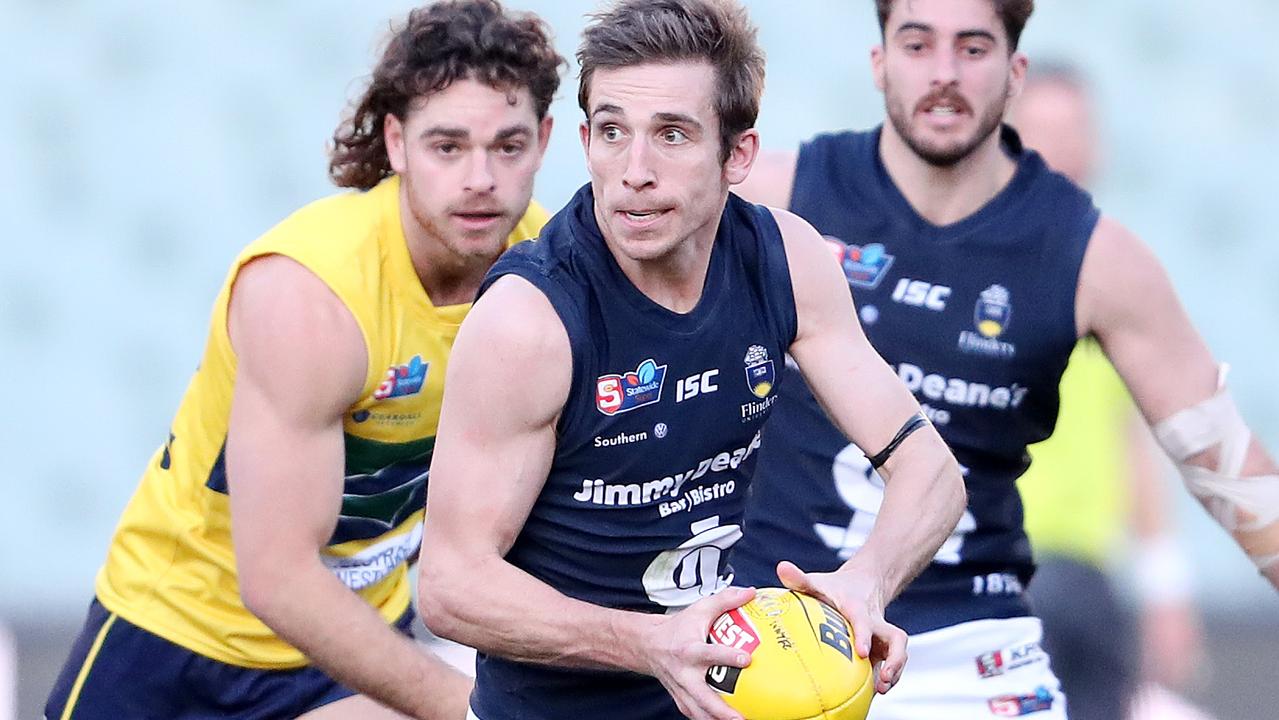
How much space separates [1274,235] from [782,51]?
7.83 ft

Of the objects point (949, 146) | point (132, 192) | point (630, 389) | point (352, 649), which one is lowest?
point (352, 649)

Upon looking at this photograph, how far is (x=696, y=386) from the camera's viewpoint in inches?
132

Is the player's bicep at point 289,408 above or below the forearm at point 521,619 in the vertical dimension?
above

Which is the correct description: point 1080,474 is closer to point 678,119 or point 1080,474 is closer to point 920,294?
point 920,294

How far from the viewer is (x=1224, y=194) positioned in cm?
854

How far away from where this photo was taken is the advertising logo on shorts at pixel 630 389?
3254 millimetres

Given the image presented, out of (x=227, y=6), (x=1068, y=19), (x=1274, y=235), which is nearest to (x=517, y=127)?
(x=227, y=6)

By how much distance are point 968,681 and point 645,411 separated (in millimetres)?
1526

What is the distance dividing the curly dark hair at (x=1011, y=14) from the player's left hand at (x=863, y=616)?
5.98 feet

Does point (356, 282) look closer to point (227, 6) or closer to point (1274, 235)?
point (227, 6)

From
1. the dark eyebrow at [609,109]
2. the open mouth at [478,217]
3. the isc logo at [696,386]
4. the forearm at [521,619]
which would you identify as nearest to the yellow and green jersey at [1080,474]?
the open mouth at [478,217]

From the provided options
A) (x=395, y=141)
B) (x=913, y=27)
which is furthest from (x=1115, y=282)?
(x=395, y=141)

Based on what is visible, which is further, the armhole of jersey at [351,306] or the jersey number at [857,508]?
the jersey number at [857,508]

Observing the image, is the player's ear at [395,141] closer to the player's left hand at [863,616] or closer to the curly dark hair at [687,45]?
the curly dark hair at [687,45]
